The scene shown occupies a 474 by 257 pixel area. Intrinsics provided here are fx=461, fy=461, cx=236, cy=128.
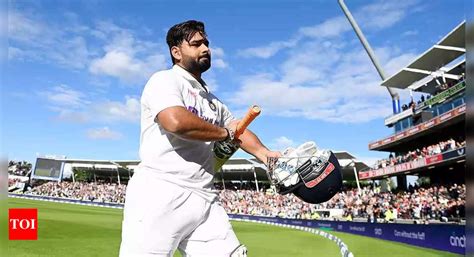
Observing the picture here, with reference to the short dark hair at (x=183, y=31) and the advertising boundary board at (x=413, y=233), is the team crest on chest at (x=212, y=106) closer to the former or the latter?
the short dark hair at (x=183, y=31)

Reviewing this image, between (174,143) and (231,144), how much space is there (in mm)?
488

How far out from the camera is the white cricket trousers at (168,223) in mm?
3088

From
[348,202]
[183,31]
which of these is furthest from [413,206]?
[183,31]

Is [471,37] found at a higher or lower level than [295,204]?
higher

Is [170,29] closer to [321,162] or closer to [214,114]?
[214,114]

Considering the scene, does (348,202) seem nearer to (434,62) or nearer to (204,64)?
(434,62)

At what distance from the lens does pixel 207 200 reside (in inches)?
133

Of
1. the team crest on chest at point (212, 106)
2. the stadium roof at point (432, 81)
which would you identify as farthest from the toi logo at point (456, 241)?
the stadium roof at point (432, 81)

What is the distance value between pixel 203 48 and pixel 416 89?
5452cm

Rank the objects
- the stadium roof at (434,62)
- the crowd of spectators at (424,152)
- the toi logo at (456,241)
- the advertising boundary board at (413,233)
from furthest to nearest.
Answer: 1. the stadium roof at (434,62)
2. the crowd of spectators at (424,152)
3. the advertising boundary board at (413,233)
4. the toi logo at (456,241)

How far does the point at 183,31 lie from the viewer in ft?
11.3

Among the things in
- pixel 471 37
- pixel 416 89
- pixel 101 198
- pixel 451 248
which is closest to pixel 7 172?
pixel 471 37

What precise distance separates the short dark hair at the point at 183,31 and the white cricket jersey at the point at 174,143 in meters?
0.21

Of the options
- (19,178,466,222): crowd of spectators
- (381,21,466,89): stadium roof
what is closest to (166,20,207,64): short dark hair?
(19,178,466,222): crowd of spectators
